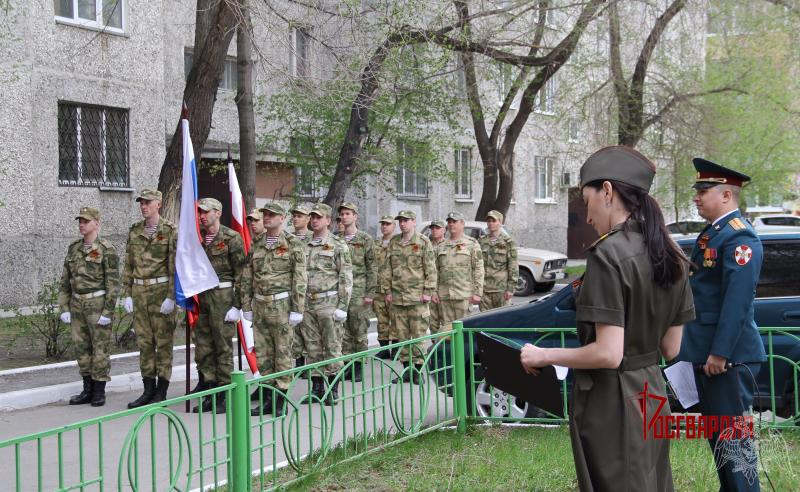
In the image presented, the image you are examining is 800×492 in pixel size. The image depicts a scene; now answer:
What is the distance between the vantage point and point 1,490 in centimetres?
417

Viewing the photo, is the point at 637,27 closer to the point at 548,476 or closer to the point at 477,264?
the point at 477,264

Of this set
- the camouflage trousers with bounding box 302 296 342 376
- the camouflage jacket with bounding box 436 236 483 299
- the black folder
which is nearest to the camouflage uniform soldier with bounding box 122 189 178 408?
the camouflage trousers with bounding box 302 296 342 376

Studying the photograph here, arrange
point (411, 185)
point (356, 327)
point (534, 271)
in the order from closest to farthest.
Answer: point (356, 327)
point (534, 271)
point (411, 185)

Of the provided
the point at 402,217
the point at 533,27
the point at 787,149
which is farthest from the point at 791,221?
the point at 402,217

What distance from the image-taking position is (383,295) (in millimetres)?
11703

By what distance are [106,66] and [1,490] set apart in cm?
1594

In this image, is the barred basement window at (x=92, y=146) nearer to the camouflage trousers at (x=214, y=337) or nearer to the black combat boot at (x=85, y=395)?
the black combat boot at (x=85, y=395)

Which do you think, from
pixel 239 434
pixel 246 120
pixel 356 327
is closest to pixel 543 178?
pixel 246 120

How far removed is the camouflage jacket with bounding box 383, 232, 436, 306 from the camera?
36.9 feet

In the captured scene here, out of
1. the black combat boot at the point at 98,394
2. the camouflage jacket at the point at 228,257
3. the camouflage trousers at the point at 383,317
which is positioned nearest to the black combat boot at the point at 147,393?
the black combat boot at the point at 98,394

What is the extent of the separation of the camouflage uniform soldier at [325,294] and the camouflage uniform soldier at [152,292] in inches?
54.0

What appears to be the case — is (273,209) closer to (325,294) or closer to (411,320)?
(325,294)

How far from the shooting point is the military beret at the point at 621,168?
3.37 meters

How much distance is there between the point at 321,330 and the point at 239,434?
4.70m
